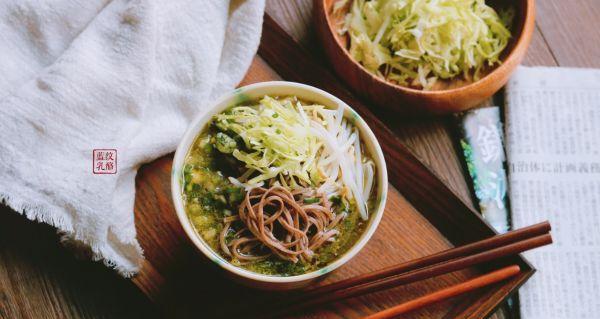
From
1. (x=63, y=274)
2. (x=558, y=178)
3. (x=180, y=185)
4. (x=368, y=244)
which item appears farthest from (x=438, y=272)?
(x=63, y=274)

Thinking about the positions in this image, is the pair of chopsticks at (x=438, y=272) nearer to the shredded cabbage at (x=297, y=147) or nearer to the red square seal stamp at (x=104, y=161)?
the shredded cabbage at (x=297, y=147)

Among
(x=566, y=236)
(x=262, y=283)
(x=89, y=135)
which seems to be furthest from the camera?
(x=566, y=236)

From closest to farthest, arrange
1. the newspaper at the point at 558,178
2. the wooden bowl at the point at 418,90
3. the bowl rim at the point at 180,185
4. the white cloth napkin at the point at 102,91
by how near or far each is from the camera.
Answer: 1. the bowl rim at the point at 180,185
2. the white cloth napkin at the point at 102,91
3. the wooden bowl at the point at 418,90
4. the newspaper at the point at 558,178

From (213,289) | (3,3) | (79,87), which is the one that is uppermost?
(3,3)

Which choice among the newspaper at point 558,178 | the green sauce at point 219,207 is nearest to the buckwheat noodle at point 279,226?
the green sauce at point 219,207

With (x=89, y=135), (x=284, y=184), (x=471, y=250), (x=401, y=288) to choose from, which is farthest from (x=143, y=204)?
(x=471, y=250)

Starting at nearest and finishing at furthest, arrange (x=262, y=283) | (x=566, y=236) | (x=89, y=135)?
(x=262, y=283)
(x=89, y=135)
(x=566, y=236)

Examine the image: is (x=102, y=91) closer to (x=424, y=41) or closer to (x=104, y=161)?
(x=104, y=161)

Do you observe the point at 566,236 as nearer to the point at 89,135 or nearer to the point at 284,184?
the point at 284,184
